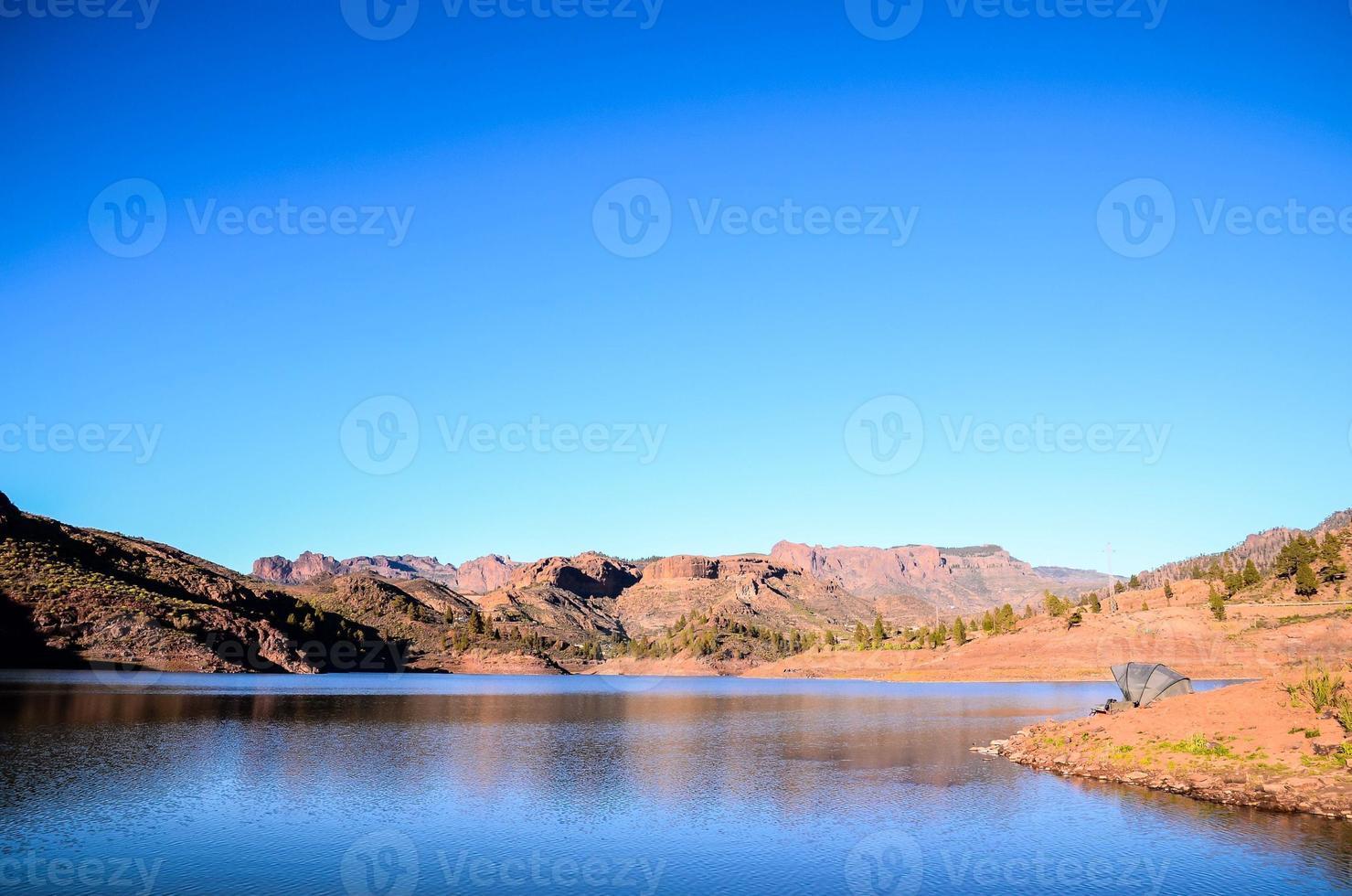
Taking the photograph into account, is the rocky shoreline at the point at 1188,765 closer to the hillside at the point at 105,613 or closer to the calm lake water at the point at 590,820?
the calm lake water at the point at 590,820

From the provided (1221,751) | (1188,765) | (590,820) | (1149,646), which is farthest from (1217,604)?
(590,820)

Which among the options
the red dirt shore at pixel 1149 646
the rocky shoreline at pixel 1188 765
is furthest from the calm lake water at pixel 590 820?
the red dirt shore at pixel 1149 646

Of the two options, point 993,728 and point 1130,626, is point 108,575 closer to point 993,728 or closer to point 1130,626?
point 993,728

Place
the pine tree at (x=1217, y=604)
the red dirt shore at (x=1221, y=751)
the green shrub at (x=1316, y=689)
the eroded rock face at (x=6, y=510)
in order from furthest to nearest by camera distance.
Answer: the eroded rock face at (x=6, y=510)
the pine tree at (x=1217, y=604)
the green shrub at (x=1316, y=689)
the red dirt shore at (x=1221, y=751)

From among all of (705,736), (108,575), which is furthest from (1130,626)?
(108,575)

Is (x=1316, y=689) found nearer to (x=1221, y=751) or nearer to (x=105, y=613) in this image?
(x=1221, y=751)

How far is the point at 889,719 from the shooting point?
271 ft

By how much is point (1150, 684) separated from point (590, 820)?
40208 mm

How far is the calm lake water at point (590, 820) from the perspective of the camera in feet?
83.9

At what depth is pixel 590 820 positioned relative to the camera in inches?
1359

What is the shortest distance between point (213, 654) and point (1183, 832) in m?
186

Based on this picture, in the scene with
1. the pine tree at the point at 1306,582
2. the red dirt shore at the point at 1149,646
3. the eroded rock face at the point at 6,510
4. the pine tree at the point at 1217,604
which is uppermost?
the eroded rock face at the point at 6,510

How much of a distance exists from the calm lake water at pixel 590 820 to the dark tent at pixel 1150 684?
11.9 m

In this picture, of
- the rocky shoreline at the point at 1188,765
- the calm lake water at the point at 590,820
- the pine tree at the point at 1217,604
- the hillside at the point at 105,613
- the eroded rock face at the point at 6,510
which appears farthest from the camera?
the eroded rock face at the point at 6,510
